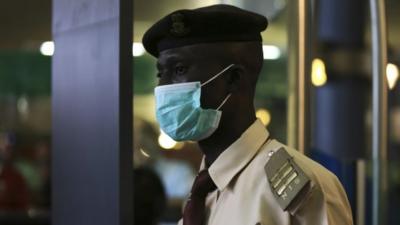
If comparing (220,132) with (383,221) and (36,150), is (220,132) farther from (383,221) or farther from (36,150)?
(36,150)

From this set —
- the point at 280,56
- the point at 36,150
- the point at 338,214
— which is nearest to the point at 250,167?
the point at 338,214

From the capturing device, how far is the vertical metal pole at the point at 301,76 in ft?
9.16

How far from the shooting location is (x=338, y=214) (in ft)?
5.21

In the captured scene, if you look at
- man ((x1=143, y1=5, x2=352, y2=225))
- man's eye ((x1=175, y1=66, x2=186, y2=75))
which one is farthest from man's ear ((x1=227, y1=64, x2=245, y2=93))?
man's eye ((x1=175, y1=66, x2=186, y2=75))

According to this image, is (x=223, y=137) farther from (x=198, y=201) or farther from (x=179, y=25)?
(x=179, y=25)

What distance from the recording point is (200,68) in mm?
1721

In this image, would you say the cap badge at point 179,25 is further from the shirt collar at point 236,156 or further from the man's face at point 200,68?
the shirt collar at point 236,156

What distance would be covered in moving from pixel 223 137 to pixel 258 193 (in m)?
0.20

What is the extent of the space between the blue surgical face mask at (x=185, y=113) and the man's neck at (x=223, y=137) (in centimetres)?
2

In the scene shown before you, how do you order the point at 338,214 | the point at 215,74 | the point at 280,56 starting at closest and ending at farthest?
1. the point at 338,214
2. the point at 215,74
3. the point at 280,56

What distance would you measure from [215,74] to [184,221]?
0.34 m

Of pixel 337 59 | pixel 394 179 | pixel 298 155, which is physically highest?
pixel 337 59

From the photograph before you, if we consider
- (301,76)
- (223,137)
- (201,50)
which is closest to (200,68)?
(201,50)

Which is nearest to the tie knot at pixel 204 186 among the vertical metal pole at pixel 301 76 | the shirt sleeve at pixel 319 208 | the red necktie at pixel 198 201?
the red necktie at pixel 198 201
